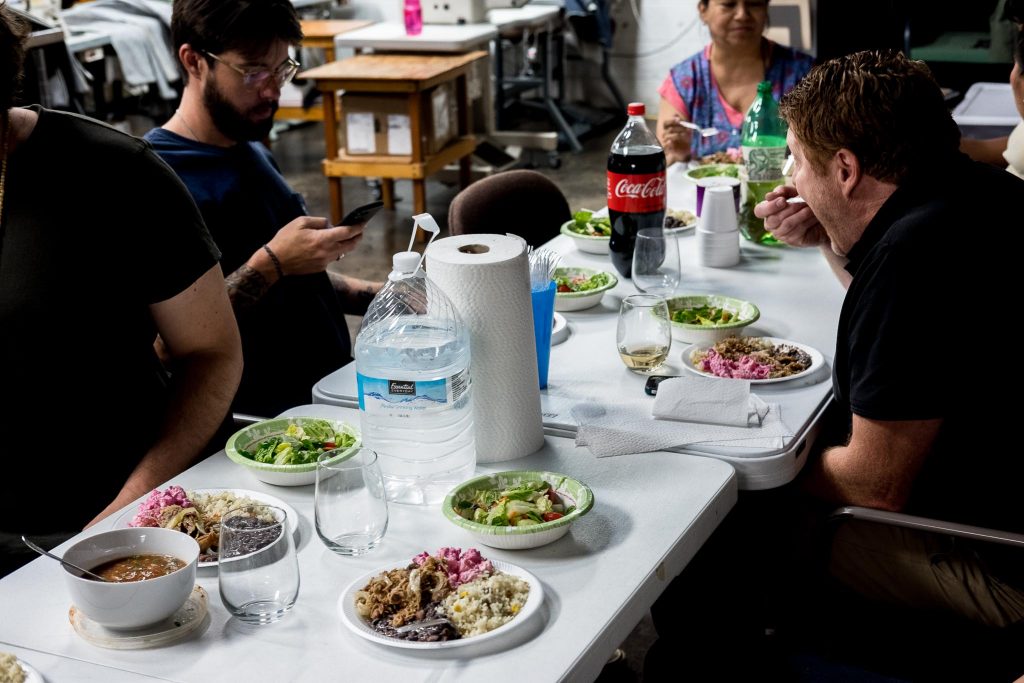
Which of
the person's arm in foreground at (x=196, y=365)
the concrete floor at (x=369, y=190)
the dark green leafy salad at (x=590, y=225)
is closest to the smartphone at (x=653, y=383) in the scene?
the person's arm in foreground at (x=196, y=365)

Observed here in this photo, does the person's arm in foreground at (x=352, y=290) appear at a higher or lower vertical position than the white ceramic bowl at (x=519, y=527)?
lower

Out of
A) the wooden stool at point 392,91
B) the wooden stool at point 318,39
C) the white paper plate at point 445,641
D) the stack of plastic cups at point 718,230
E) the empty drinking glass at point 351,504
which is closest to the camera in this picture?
the white paper plate at point 445,641

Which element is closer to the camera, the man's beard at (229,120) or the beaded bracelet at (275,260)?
the beaded bracelet at (275,260)

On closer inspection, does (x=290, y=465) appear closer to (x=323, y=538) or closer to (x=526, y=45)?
(x=323, y=538)

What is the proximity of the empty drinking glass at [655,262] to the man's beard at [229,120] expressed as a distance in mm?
913

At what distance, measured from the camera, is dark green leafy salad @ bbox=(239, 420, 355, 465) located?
63.2 inches

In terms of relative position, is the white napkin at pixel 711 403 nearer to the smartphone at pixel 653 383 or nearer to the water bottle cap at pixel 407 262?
the smartphone at pixel 653 383

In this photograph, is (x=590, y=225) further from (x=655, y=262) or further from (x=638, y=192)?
(x=655, y=262)

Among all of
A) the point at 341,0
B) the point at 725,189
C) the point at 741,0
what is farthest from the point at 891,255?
the point at 341,0

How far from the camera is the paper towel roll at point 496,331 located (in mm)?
1555

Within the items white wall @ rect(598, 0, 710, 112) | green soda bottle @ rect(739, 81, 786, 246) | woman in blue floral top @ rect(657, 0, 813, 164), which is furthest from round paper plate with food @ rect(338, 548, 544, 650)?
white wall @ rect(598, 0, 710, 112)

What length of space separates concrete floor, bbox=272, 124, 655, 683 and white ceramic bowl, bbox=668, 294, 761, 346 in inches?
103

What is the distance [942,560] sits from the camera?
1732mm

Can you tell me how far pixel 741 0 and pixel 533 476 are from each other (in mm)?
2575
